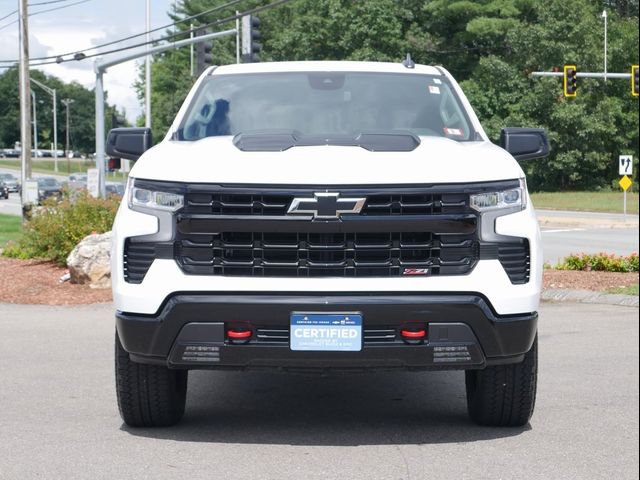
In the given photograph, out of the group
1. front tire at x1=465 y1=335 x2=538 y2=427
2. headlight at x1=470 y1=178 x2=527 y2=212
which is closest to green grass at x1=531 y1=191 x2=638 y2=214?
front tire at x1=465 y1=335 x2=538 y2=427

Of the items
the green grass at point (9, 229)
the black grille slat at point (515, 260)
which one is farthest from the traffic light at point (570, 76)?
the black grille slat at point (515, 260)

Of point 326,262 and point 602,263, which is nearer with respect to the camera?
point 326,262

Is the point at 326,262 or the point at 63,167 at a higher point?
the point at 326,262

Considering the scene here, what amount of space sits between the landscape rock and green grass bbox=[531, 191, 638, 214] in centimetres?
3409

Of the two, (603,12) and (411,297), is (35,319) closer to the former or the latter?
(603,12)

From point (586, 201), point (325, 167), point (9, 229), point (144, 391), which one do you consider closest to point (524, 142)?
point (325, 167)

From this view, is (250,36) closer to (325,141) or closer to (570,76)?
(570,76)

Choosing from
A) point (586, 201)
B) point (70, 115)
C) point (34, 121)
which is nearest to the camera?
point (586, 201)

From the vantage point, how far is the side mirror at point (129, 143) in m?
7.06

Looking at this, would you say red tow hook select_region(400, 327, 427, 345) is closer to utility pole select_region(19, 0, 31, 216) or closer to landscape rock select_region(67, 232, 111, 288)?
landscape rock select_region(67, 232, 111, 288)

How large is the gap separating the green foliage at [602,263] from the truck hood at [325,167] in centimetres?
936

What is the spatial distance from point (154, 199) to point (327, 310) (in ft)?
3.45

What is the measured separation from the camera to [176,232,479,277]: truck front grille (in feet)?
18.8

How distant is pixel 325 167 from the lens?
18.9 feet
